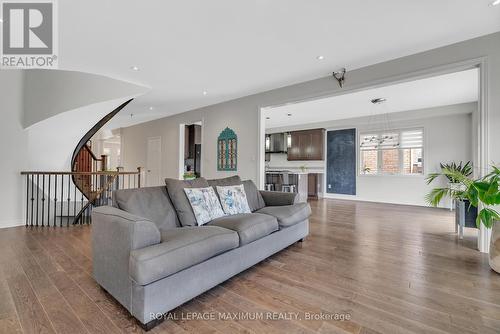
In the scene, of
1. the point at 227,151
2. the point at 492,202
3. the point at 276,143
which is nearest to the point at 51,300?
the point at 492,202

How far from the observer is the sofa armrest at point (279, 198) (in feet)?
10.9

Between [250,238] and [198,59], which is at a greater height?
[198,59]

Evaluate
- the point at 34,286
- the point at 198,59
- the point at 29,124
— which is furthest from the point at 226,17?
the point at 29,124

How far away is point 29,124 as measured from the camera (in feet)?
13.6

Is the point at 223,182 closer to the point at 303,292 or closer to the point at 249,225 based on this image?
the point at 249,225

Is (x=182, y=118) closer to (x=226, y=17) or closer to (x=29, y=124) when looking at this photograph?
(x=29, y=124)

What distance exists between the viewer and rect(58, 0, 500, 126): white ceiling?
236 cm

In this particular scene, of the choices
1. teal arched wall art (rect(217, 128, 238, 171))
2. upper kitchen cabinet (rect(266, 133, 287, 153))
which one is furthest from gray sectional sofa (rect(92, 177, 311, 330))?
upper kitchen cabinet (rect(266, 133, 287, 153))

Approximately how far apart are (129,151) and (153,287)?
27.4 ft

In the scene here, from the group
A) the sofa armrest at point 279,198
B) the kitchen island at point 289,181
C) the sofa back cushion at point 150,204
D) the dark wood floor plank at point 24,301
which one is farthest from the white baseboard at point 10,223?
A: the kitchen island at point 289,181

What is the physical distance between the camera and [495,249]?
7.66ft

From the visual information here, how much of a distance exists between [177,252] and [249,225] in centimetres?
84

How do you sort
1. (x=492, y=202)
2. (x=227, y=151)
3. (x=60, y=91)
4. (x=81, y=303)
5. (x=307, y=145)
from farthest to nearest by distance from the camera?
(x=307, y=145) → (x=227, y=151) → (x=60, y=91) → (x=492, y=202) → (x=81, y=303)

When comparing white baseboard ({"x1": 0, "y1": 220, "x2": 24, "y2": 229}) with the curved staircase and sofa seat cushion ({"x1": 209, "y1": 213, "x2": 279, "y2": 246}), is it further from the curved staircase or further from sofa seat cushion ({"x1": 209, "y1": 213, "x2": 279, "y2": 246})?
sofa seat cushion ({"x1": 209, "y1": 213, "x2": 279, "y2": 246})
